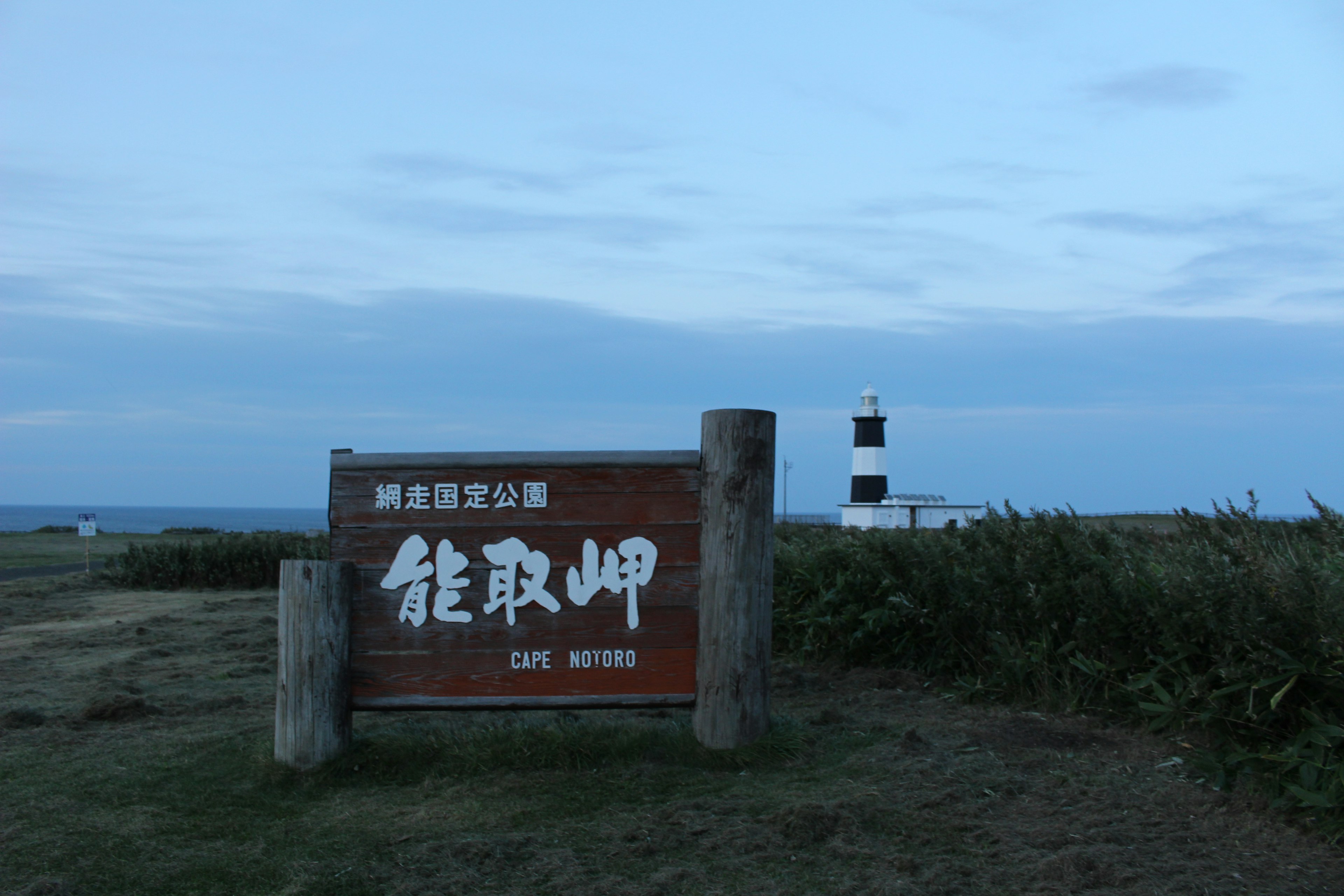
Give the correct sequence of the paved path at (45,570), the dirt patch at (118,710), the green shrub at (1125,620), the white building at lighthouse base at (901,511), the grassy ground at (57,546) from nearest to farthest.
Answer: the green shrub at (1125,620) < the dirt patch at (118,710) < the paved path at (45,570) < the grassy ground at (57,546) < the white building at lighthouse base at (901,511)

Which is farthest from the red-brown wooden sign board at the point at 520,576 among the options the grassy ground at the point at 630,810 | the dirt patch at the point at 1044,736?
the dirt patch at the point at 1044,736

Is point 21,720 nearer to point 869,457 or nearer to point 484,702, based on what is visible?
point 484,702

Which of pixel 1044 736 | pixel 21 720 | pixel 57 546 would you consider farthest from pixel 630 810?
pixel 57 546

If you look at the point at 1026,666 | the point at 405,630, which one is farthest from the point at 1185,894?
the point at 405,630

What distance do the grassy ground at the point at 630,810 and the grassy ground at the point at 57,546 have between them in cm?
1347

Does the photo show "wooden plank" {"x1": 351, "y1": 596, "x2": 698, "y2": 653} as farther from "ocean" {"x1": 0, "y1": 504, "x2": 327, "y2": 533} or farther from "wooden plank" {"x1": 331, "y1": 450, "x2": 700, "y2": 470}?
"ocean" {"x1": 0, "y1": 504, "x2": 327, "y2": 533}

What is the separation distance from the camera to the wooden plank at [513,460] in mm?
4992

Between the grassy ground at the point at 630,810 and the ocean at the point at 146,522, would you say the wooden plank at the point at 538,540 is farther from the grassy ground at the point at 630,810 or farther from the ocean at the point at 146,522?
the ocean at the point at 146,522

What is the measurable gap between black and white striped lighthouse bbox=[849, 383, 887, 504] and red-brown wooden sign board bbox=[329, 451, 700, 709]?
113 feet

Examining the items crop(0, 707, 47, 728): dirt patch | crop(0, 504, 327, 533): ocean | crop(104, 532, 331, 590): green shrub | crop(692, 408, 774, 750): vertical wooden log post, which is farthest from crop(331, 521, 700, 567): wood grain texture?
crop(0, 504, 327, 533): ocean

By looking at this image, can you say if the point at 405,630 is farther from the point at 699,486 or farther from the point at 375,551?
the point at 699,486

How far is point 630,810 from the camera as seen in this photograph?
4.22m

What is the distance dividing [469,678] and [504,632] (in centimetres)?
28

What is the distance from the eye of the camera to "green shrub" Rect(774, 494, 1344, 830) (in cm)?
382
